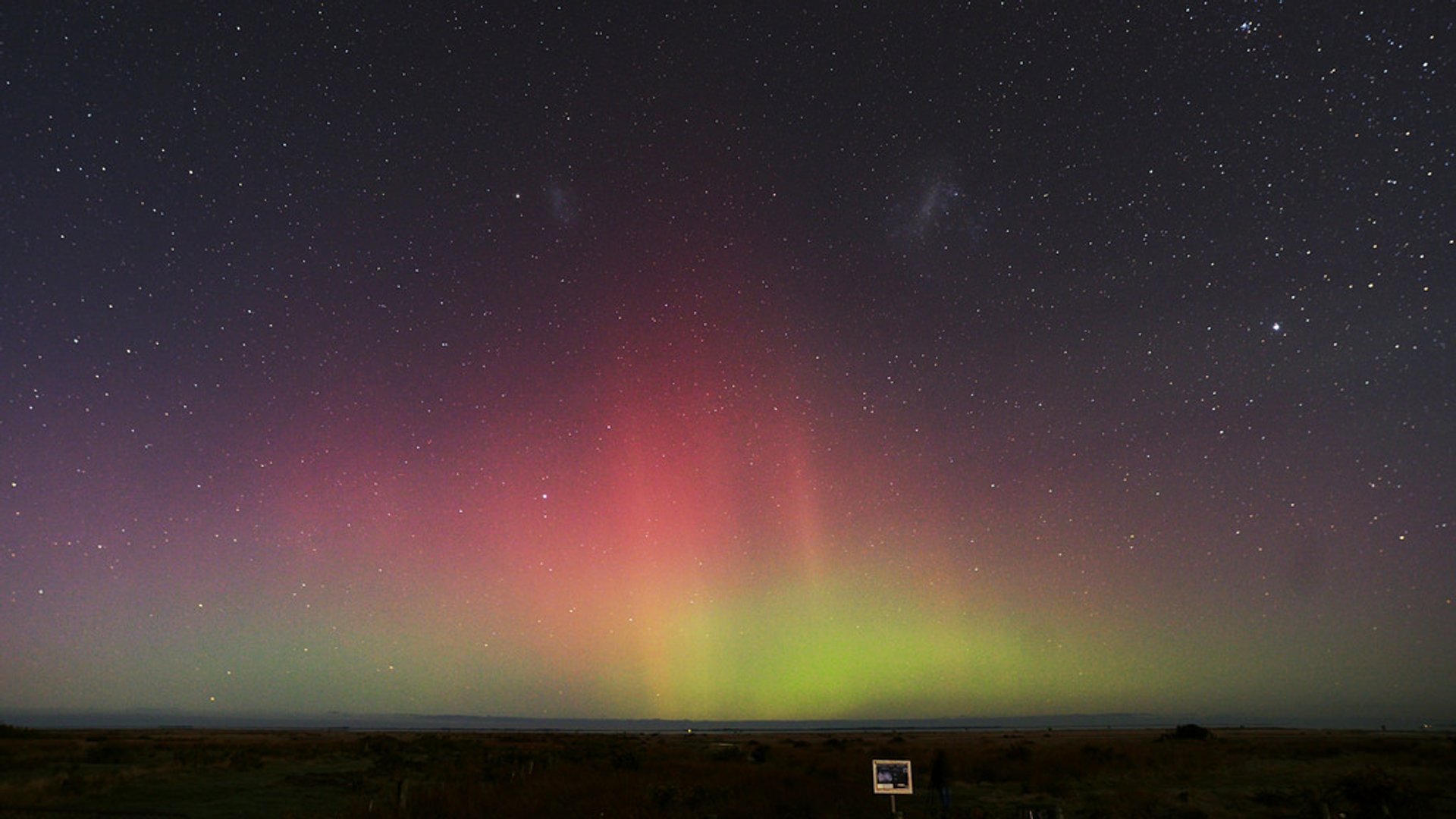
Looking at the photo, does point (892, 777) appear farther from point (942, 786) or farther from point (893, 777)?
point (942, 786)

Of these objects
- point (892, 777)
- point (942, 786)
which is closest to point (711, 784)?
point (942, 786)

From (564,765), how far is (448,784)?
9.30 metres

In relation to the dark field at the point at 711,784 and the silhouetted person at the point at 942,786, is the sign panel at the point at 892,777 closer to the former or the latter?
the dark field at the point at 711,784

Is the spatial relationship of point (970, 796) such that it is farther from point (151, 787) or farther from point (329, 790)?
point (151, 787)

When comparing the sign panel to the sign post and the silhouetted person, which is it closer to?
the sign post

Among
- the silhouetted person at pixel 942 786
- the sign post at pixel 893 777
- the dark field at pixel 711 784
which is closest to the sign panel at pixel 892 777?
the sign post at pixel 893 777

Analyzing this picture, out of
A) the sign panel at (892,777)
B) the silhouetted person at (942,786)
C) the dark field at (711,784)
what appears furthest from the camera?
the dark field at (711,784)

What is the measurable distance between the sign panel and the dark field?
608cm

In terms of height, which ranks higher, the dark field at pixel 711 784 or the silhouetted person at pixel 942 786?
the silhouetted person at pixel 942 786

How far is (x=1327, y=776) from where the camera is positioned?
30062mm

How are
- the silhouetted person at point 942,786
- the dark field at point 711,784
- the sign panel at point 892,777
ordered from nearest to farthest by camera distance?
the sign panel at point 892,777, the silhouetted person at point 942,786, the dark field at point 711,784

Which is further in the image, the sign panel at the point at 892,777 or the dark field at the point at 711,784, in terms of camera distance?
the dark field at the point at 711,784

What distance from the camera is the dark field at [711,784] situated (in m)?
21.9

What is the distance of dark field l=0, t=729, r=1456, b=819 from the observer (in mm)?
21922
